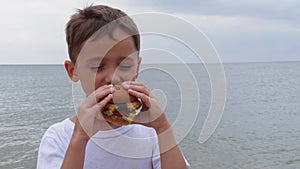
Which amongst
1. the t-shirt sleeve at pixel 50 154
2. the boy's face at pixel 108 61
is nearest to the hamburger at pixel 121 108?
the boy's face at pixel 108 61

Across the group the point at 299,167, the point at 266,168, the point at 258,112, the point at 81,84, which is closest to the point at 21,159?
the point at 266,168

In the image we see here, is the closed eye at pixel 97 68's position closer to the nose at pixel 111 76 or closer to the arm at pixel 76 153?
the nose at pixel 111 76

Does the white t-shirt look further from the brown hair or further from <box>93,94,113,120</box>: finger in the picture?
the brown hair

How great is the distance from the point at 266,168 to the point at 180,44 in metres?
11.7

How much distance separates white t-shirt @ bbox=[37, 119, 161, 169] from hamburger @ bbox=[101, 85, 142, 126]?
240mm

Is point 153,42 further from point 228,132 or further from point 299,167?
point 228,132

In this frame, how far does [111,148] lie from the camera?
2.08 meters

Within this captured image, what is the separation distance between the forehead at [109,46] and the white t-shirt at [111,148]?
0.49 m

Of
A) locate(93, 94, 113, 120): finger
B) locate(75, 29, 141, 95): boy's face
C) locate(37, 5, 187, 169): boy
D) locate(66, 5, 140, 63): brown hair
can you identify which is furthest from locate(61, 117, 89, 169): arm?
locate(66, 5, 140, 63): brown hair

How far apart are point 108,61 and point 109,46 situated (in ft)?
0.28

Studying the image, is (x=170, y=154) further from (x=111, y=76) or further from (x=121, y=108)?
(x=111, y=76)

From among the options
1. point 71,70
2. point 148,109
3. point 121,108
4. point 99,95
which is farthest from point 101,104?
point 71,70

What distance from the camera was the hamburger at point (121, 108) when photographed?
171 cm

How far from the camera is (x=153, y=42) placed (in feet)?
5.47
